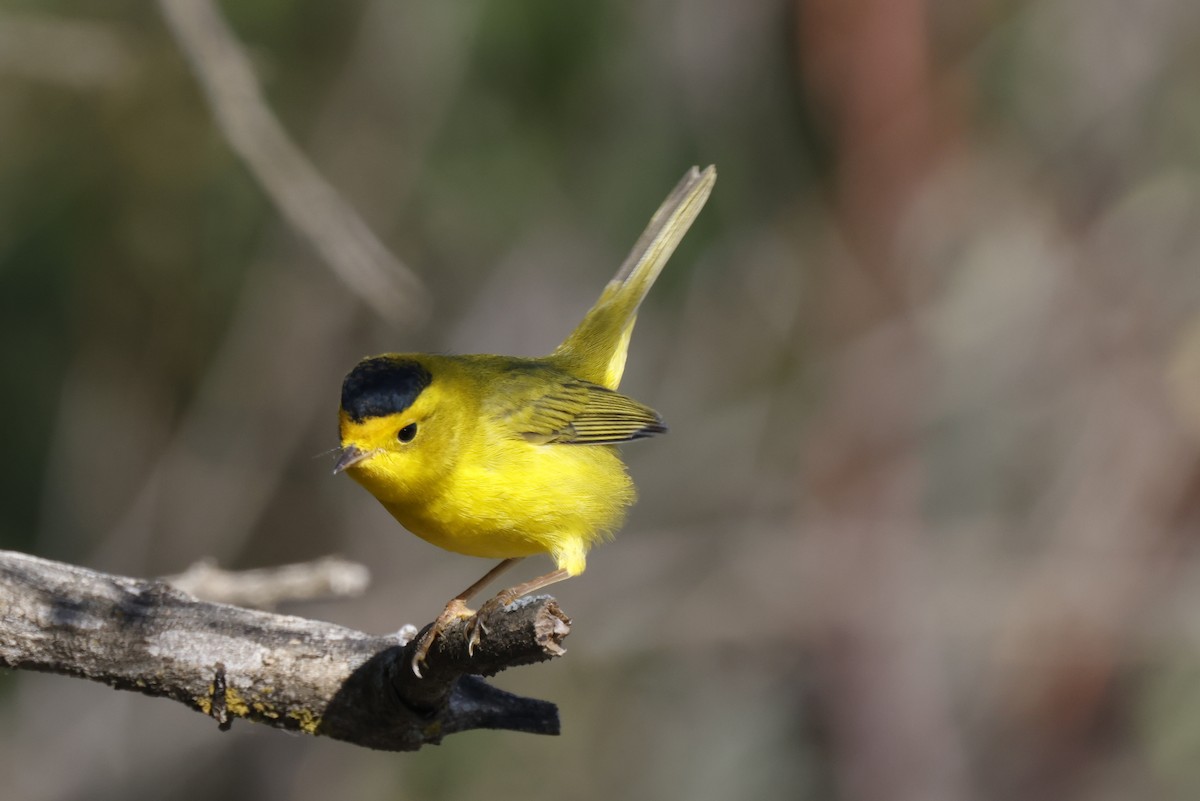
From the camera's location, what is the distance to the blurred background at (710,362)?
7.21m

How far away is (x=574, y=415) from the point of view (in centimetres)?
452

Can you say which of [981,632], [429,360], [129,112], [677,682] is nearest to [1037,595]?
[981,632]

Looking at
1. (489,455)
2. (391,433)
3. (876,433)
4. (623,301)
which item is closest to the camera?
(391,433)

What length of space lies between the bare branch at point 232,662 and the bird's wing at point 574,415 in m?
1.06

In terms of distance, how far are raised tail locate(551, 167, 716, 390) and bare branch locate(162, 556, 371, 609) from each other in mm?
1545

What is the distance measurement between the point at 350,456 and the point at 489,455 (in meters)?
0.54

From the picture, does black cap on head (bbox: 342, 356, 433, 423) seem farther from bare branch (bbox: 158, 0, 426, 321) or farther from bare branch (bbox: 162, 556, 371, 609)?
bare branch (bbox: 162, 556, 371, 609)

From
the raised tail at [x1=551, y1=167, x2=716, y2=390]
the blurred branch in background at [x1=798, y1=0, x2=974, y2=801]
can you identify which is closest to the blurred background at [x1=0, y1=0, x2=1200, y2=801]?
the blurred branch in background at [x1=798, y1=0, x2=974, y2=801]

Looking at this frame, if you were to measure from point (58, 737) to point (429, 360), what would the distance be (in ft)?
13.5

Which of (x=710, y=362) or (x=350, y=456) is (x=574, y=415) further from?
(x=710, y=362)

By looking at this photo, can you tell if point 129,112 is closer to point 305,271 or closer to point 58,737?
point 305,271

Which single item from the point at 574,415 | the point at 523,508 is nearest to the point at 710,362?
the point at 574,415

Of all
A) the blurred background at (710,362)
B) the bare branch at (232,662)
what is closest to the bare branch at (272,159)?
the bare branch at (232,662)

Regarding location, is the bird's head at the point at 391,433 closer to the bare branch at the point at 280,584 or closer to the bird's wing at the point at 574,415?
the bare branch at the point at 280,584
